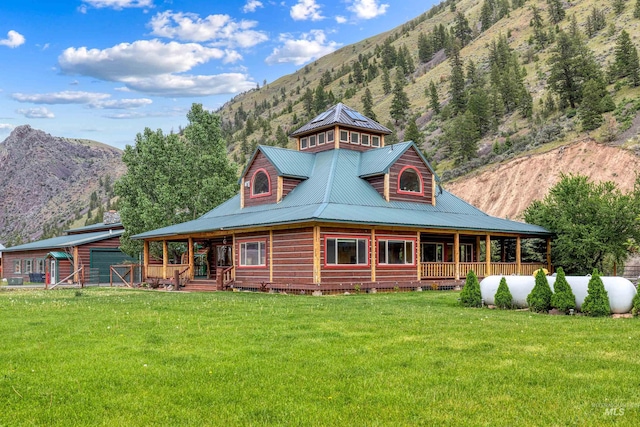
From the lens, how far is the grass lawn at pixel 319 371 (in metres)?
6.50

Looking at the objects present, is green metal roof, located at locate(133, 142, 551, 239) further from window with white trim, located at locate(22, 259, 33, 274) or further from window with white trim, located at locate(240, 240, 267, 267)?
window with white trim, located at locate(22, 259, 33, 274)

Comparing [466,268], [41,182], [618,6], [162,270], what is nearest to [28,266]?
[162,270]

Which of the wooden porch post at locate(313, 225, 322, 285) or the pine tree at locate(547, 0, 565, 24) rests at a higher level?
the pine tree at locate(547, 0, 565, 24)

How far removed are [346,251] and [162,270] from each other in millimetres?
13223

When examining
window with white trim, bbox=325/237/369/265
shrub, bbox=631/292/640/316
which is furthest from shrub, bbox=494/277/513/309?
window with white trim, bbox=325/237/369/265

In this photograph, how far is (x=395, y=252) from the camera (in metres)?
28.1

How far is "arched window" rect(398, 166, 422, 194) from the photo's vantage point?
31.6 meters

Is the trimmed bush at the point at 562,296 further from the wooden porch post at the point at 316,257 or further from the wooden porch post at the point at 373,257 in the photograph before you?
the wooden porch post at the point at 373,257

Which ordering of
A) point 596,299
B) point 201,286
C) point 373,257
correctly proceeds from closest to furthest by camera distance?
point 596,299
point 373,257
point 201,286

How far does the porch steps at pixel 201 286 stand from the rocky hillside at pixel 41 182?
14081 cm

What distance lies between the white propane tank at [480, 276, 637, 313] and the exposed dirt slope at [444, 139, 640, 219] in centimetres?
3257

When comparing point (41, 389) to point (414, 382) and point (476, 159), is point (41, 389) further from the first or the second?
point (476, 159)

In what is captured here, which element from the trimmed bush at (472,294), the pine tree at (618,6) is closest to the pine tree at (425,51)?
the pine tree at (618,6)

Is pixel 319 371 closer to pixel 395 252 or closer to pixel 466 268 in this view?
pixel 395 252
